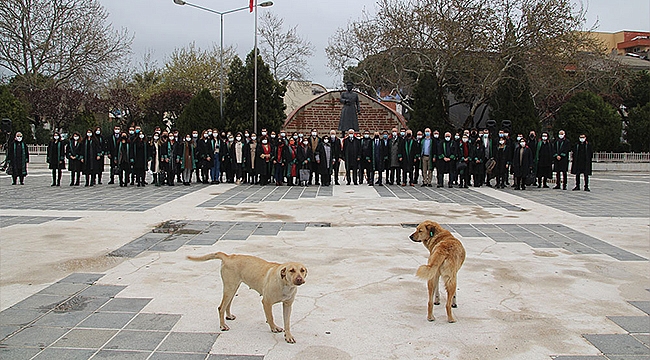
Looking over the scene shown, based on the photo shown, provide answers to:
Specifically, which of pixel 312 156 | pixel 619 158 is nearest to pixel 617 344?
pixel 312 156

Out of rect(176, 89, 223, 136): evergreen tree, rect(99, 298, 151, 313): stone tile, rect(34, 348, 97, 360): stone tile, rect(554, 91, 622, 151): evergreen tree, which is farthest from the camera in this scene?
rect(176, 89, 223, 136): evergreen tree

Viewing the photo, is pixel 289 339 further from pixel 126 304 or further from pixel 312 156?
pixel 312 156

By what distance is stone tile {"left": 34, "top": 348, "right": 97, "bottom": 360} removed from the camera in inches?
169

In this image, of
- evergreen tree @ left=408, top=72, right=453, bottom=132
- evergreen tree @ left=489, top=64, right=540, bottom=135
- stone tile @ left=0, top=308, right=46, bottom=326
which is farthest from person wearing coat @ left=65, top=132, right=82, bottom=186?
evergreen tree @ left=489, top=64, right=540, bottom=135

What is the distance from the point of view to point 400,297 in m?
5.99

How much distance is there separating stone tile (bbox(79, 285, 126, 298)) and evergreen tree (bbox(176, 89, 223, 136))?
80.8ft

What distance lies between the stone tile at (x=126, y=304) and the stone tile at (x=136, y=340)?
2.10ft

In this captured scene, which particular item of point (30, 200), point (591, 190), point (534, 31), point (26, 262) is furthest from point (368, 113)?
point (26, 262)

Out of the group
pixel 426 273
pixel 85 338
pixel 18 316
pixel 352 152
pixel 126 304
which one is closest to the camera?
pixel 85 338

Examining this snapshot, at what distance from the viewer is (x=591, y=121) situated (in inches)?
1214

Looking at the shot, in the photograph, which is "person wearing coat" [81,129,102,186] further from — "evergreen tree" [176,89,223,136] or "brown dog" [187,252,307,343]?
"brown dog" [187,252,307,343]

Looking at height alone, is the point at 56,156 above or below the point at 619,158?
above

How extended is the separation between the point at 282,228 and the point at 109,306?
472cm

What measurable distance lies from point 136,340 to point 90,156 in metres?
14.4
